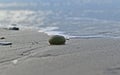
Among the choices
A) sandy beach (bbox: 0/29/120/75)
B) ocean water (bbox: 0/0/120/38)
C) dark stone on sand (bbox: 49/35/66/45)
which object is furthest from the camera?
ocean water (bbox: 0/0/120/38)

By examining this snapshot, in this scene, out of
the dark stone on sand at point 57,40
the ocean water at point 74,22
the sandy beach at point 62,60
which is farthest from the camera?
the ocean water at point 74,22

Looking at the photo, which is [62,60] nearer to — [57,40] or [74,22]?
[57,40]

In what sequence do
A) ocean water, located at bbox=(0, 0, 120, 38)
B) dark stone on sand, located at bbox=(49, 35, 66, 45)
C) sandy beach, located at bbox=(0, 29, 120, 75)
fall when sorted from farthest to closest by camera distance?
ocean water, located at bbox=(0, 0, 120, 38) < dark stone on sand, located at bbox=(49, 35, 66, 45) < sandy beach, located at bbox=(0, 29, 120, 75)

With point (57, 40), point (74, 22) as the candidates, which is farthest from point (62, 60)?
point (74, 22)

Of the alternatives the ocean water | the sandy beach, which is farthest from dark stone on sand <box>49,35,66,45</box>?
the ocean water

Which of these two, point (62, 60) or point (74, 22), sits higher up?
point (62, 60)

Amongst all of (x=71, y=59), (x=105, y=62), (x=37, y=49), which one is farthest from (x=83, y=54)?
(x=37, y=49)

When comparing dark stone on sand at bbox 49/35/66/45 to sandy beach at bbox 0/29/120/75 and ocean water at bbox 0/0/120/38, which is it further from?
ocean water at bbox 0/0/120/38

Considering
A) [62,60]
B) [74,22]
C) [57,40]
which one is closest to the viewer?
[62,60]

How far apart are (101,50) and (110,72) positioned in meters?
2.15

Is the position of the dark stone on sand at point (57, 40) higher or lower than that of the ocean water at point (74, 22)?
higher

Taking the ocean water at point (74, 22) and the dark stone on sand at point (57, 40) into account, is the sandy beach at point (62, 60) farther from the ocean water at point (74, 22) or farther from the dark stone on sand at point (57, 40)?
the ocean water at point (74, 22)

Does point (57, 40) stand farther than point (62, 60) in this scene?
Yes

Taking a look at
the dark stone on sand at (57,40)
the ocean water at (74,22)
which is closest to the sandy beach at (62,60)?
the dark stone on sand at (57,40)
